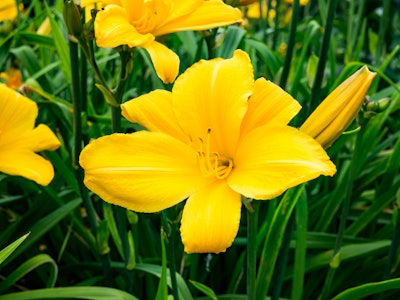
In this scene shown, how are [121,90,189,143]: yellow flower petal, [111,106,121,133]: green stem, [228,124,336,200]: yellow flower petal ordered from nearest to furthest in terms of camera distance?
1. [228,124,336,200]: yellow flower petal
2. [121,90,189,143]: yellow flower petal
3. [111,106,121,133]: green stem

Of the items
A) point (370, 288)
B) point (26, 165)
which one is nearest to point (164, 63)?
point (26, 165)

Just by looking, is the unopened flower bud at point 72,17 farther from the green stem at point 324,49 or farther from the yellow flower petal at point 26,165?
the green stem at point 324,49

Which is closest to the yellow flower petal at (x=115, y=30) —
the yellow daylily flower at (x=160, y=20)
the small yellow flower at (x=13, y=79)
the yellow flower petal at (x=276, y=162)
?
the yellow daylily flower at (x=160, y=20)

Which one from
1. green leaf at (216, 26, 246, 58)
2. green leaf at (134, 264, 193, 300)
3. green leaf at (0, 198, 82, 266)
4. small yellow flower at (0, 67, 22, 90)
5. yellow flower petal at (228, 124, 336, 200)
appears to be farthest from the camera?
small yellow flower at (0, 67, 22, 90)

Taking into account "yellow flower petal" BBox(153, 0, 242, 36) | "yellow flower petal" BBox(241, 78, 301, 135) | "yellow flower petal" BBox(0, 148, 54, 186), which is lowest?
"yellow flower petal" BBox(0, 148, 54, 186)

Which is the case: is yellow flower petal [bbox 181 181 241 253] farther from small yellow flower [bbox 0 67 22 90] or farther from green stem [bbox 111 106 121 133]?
small yellow flower [bbox 0 67 22 90]

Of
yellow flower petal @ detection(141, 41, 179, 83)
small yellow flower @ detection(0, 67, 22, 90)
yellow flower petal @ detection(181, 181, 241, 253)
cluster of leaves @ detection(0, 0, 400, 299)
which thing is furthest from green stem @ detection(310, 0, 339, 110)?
small yellow flower @ detection(0, 67, 22, 90)

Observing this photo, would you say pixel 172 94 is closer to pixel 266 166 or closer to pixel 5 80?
pixel 266 166
